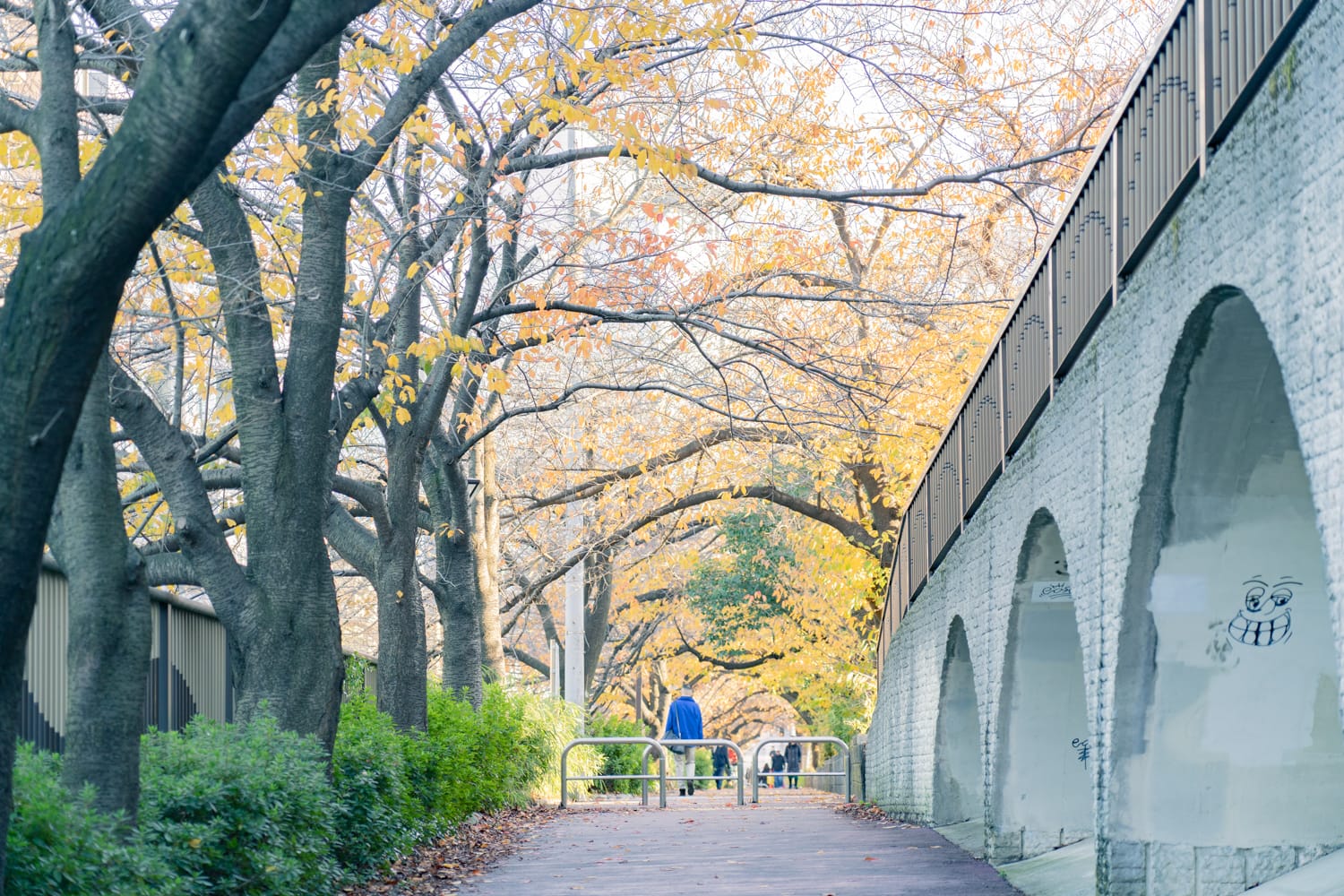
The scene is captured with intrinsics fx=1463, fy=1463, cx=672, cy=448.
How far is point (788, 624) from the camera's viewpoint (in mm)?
31547

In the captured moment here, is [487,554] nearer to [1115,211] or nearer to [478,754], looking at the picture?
[478,754]

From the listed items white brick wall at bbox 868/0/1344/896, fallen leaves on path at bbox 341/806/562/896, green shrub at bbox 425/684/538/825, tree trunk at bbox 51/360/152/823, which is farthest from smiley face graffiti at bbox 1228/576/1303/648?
green shrub at bbox 425/684/538/825

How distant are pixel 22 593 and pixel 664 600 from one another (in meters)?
31.2

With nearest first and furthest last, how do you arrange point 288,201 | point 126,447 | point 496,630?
point 288,201 < point 126,447 < point 496,630

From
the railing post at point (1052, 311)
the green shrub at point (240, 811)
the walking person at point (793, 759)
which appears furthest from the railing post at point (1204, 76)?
the walking person at point (793, 759)

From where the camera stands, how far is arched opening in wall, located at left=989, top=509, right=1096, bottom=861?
38.9ft

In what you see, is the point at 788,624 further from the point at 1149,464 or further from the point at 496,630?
the point at 1149,464

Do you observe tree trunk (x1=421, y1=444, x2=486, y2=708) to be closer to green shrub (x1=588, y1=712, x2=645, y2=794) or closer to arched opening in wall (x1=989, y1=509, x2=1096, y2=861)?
arched opening in wall (x1=989, y1=509, x2=1096, y2=861)

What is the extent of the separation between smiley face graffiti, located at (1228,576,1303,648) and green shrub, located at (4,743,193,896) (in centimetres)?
578

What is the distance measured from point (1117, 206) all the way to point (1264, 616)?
260 cm

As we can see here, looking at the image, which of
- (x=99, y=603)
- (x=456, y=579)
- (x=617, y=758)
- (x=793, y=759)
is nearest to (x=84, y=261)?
(x=99, y=603)

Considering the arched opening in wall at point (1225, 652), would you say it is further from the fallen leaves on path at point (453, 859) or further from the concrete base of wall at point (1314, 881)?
→ the fallen leaves on path at point (453, 859)

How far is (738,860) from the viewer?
12.4m

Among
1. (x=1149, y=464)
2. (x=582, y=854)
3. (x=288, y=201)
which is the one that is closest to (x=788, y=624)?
(x=582, y=854)
